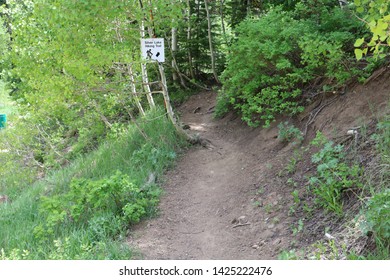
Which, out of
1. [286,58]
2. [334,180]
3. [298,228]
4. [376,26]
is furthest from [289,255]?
[286,58]

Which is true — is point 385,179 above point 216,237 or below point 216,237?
above

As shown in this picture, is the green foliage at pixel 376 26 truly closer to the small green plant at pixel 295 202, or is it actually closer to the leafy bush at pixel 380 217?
the leafy bush at pixel 380 217

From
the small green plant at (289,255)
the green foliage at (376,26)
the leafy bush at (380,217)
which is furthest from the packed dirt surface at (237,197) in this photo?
the green foliage at (376,26)

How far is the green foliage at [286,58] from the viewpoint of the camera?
24.4ft

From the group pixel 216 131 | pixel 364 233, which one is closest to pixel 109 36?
pixel 216 131

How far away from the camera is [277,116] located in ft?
28.6

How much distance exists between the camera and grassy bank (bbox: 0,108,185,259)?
5.88 meters

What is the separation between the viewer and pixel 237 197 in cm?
700

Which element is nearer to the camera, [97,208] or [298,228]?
[298,228]

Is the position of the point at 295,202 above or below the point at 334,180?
below

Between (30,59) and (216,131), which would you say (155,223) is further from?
(30,59)

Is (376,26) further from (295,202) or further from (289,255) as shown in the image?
(295,202)

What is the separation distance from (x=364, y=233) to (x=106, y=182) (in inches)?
158

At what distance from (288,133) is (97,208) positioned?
3.66 m
